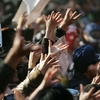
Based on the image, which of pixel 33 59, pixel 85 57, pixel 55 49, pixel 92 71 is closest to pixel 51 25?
pixel 33 59

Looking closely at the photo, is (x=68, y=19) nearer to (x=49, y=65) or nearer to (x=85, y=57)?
(x=85, y=57)

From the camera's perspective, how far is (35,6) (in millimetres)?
5438

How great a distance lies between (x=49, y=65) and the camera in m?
3.85

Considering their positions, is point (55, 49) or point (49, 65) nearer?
point (49, 65)

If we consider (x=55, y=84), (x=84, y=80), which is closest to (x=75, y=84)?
(x=84, y=80)

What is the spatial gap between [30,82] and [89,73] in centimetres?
153

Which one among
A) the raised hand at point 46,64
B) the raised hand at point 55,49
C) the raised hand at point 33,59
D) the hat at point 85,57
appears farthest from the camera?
the hat at point 85,57

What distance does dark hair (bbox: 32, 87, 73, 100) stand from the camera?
3006 millimetres

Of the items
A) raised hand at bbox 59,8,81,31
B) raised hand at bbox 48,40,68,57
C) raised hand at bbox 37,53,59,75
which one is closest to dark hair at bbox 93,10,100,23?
raised hand at bbox 59,8,81,31

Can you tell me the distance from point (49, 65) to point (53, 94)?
0.84 m

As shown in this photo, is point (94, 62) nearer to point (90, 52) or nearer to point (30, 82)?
point (90, 52)

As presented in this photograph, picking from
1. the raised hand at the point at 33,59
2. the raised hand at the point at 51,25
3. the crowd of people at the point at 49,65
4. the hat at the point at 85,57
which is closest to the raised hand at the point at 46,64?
the crowd of people at the point at 49,65

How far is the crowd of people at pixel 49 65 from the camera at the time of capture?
302 cm

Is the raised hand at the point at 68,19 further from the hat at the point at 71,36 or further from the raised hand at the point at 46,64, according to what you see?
the hat at the point at 71,36
